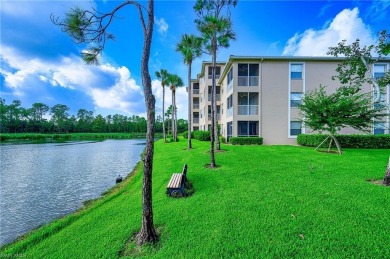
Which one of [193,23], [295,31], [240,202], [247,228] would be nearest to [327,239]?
[247,228]

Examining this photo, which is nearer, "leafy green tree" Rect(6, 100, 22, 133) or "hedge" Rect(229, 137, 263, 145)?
"hedge" Rect(229, 137, 263, 145)

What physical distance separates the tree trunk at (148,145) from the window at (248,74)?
51.3 ft

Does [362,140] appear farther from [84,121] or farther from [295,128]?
[84,121]

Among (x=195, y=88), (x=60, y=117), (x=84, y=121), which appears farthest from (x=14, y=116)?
(x=195, y=88)

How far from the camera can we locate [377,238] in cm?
336

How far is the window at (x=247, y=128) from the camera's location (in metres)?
18.8

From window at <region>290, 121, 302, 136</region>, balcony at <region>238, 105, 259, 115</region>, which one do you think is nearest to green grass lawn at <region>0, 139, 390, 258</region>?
window at <region>290, 121, 302, 136</region>

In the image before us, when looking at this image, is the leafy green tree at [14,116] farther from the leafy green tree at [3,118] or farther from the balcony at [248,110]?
the balcony at [248,110]

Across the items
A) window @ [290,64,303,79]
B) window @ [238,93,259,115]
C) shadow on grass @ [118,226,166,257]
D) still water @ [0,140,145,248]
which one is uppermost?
window @ [290,64,303,79]

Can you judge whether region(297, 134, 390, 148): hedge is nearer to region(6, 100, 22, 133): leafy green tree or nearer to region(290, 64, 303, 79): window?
region(290, 64, 303, 79): window

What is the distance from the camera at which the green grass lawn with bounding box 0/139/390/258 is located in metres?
3.29

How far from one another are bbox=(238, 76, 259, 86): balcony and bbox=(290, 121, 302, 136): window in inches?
210

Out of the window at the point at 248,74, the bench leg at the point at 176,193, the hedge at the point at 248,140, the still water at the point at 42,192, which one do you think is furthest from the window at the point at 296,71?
the still water at the point at 42,192

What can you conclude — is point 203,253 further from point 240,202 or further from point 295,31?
point 295,31
